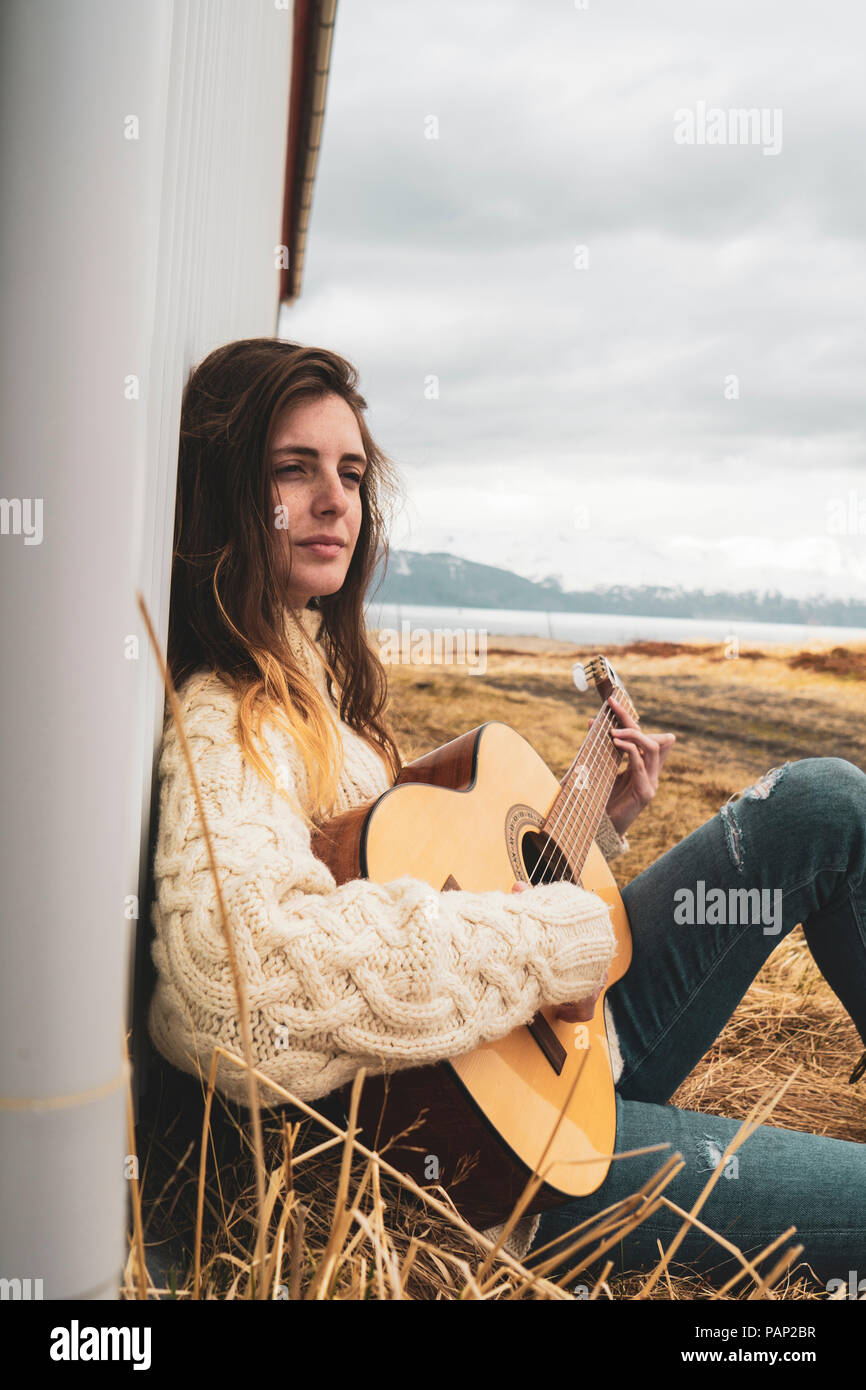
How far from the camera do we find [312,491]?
1.61m

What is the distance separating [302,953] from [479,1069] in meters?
0.33

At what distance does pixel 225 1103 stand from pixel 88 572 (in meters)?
0.76

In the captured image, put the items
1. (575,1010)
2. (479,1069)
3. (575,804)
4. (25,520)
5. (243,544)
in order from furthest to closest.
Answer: (575,804) → (243,544) → (575,1010) → (479,1069) → (25,520)

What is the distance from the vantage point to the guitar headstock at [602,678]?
2199 millimetres

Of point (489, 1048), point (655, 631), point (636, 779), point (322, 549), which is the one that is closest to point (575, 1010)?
point (489, 1048)

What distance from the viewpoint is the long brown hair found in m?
1.43

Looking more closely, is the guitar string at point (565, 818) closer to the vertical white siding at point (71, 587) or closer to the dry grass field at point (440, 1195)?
the dry grass field at point (440, 1195)

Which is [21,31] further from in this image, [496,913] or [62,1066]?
[496,913]

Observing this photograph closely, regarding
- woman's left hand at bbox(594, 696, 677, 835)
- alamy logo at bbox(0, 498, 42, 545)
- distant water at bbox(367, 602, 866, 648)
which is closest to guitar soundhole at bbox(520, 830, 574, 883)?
woman's left hand at bbox(594, 696, 677, 835)

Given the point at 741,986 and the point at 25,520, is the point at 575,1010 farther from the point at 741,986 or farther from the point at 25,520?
the point at 25,520

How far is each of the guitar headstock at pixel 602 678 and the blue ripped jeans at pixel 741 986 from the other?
441mm

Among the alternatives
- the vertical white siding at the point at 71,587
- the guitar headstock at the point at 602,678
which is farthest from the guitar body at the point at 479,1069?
the guitar headstock at the point at 602,678

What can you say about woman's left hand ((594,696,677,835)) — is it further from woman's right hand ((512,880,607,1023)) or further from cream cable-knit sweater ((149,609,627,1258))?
cream cable-knit sweater ((149,609,627,1258))
